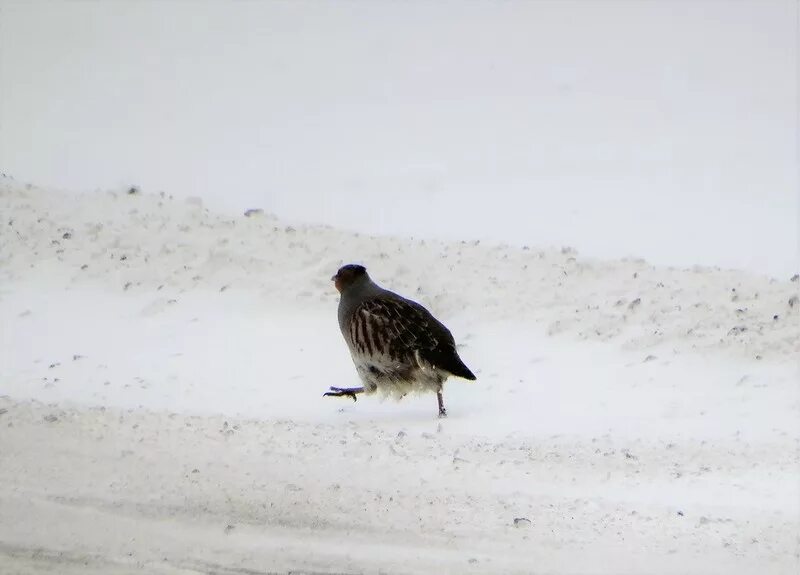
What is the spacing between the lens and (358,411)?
707cm

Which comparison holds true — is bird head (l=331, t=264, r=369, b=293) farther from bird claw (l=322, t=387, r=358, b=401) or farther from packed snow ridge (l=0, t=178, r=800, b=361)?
packed snow ridge (l=0, t=178, r=800, b=361)

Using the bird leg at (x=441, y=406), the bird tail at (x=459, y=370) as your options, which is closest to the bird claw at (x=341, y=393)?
the bird leg at (x=441, y=406)

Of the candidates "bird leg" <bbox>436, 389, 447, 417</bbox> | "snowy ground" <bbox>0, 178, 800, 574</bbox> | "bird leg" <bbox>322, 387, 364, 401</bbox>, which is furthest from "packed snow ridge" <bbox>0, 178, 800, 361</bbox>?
"bird leg" <bbox>322, 387, 364, 401</bbox>

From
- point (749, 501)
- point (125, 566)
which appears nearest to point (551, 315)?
point (749, 501)

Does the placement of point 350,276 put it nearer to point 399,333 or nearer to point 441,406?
point 399,333

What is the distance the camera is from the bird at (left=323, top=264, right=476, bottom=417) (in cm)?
664

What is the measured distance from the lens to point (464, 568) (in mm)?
4309

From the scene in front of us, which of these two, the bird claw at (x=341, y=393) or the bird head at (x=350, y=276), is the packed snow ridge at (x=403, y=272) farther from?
the bird claw at (x=341, y=393)

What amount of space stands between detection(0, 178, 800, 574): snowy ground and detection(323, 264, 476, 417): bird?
0.22 metres

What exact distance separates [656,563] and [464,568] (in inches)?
27.7

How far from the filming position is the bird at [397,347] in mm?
6645

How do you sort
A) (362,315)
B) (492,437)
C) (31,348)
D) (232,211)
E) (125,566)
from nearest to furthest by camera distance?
(125,566)
(492,437)
(362,315)
(31,348)
(232,211)

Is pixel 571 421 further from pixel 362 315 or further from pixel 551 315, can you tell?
pixel 551 315

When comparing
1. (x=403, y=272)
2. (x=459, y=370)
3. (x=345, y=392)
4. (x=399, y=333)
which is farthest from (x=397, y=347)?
(x=403, y=272)
